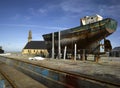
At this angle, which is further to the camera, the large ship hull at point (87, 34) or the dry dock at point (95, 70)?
the large ship hull at point (87, 34)

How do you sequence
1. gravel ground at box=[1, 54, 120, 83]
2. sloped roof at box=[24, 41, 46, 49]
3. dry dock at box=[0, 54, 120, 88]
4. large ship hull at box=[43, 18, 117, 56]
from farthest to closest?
1. sloped roof at box=[24, 41, 46, 49]
2. large ship hull at box=[43, 18, 117, 56]
3. gravel ground at box=[1, 54, 120, 83]
4. dry dock at box=[0, 54, 120, 88]

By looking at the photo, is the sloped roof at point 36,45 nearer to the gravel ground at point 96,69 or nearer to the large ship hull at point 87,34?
the large ship hull at point 87,34

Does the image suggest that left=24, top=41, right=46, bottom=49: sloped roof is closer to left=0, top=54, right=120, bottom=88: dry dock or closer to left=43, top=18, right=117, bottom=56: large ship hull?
left=43, top=18, right=117, bottom=56: large ship hull

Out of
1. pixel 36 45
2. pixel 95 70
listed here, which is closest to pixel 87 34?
pixel 95 70

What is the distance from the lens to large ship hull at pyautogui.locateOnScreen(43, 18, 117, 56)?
22906mm

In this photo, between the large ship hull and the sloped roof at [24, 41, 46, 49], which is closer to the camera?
the large ship hull

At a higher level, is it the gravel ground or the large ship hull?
the large ship hull

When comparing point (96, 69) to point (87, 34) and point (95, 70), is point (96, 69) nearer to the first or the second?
point (95, 70)

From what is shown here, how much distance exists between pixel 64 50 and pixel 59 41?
176 cm

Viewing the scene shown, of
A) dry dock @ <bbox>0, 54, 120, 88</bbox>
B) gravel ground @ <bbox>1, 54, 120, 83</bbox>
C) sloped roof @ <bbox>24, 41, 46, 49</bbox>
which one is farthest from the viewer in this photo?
sloped roof @ <bbox>24, 41, 46, 49</bbox>

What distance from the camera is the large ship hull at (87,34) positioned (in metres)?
22.9

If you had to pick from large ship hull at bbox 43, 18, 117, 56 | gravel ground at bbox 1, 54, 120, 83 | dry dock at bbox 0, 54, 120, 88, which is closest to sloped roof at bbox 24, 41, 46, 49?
large ship hull at bbox 43, 18, 117, 56

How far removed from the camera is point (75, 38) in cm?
2650

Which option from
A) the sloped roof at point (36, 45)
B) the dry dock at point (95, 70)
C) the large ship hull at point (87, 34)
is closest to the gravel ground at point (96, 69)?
the dry dock at point (95, 70)
